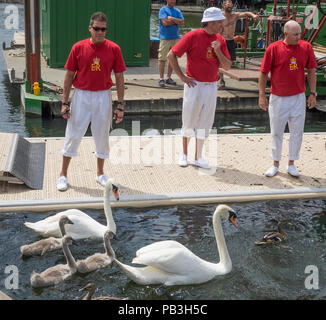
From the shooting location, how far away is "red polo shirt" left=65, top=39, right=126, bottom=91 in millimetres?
7746

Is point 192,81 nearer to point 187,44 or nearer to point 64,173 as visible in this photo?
point 187,44

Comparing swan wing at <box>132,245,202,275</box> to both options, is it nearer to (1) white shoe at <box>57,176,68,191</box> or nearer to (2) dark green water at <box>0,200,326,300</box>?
(2) dark green water at <box>0,200,326,300</box>

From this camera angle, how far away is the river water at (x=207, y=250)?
5.90m

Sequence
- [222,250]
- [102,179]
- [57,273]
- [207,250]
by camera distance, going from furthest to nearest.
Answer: [102,179], [207,250], [222,250], [57,273]

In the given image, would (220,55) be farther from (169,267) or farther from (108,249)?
(169,267)

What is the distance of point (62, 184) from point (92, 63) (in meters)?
1.66

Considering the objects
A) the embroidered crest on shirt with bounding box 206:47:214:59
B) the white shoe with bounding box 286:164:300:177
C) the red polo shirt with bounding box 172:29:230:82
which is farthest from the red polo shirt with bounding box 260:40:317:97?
the white shoe with bounding box 286:164:300:177

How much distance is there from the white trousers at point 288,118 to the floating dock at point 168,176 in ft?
1.39

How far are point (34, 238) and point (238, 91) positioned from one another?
359 inches

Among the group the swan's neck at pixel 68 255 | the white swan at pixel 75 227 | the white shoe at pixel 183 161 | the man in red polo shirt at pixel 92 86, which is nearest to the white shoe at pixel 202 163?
the white shoe at pixel 183 161

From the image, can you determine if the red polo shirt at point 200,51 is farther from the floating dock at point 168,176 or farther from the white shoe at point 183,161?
the floating dock at point 168,176

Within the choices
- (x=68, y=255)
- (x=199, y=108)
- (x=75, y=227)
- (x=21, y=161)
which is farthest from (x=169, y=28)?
(x=68, y=255)

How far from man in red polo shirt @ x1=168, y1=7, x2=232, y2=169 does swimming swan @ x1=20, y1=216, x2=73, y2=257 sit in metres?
3.01

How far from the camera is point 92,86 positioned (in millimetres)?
7855
